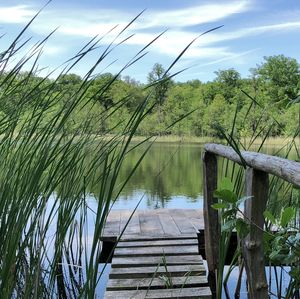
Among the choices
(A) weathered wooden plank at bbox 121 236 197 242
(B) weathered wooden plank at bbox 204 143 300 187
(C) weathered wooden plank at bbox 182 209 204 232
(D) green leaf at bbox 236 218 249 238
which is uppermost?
(B) weathered wooden plank at bbox 204 143 300 187

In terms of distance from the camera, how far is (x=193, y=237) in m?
3.71

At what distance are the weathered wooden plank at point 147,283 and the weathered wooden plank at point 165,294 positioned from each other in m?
0.06

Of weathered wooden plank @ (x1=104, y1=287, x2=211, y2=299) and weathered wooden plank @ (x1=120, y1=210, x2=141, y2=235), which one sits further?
weathered wooden plank @ (x1=120, y1=210, x2=141, y2=235)

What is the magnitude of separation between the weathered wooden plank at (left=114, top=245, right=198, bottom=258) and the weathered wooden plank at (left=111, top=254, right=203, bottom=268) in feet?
0.21

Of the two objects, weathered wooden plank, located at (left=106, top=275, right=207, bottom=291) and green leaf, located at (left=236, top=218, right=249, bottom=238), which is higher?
green leaf, located at (left=236, top=218, right=249, bottom=238)

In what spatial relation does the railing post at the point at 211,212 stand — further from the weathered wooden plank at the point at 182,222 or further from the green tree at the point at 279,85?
the weathered wooden plank at the point at 182,222

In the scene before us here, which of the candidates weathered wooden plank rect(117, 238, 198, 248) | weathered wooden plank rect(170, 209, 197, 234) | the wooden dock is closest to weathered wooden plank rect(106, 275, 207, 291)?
the wooden dock

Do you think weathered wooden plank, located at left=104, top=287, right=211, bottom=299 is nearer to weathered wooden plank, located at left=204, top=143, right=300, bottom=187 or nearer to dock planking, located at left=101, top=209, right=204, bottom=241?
weathered wooden plank, located at left=204, top=143, right=300, bottom=187

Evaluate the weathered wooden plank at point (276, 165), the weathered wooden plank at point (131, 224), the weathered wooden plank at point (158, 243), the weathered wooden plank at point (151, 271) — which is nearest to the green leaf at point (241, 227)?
the weathered wooden plank at point (276, 165)

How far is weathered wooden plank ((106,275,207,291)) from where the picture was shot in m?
2.62

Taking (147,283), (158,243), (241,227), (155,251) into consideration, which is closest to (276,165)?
(241,227)

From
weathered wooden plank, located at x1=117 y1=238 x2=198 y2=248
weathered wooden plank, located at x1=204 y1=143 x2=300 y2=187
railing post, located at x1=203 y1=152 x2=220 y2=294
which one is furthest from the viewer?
weathered wooden plank, located at x1=117 y1=238 x2=198 y2=248

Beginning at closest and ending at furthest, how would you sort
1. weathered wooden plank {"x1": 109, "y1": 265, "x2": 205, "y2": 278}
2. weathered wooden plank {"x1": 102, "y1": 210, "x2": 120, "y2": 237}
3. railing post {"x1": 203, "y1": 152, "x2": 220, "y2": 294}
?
weathered wooden plank {"x1": 109, "y1": 265, "x2": 205, "y2": 278} → railing post {"x1": 203, "y1": 152, "x2": 220, "y2": 294} → weathered wooden plank {"x1": 102, "y1": 210, "x2": 120, "y2": 237}

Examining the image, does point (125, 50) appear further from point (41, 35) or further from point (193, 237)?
point (193, 237)
